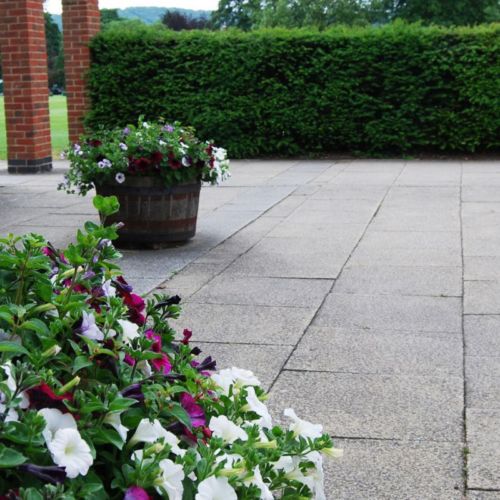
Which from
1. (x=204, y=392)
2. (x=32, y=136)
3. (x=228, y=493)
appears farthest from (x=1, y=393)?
(x=32, y=136)

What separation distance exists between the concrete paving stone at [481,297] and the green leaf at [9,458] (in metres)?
4.44

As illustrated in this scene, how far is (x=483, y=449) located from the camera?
11.2 feet

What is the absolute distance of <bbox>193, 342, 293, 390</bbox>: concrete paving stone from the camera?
14.5 ft

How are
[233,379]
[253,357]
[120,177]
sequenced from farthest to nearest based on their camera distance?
[120,177], [253,357], [233,379]

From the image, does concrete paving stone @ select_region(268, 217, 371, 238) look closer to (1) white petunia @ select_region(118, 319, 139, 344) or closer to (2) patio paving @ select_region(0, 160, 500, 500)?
(2) patio paving @ select_region(0, 160, 500, 500)

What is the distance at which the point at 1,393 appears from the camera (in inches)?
59.7

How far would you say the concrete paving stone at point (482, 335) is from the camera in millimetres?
4723

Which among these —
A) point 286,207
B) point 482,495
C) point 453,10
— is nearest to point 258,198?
point 286,207

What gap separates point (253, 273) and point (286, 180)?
601 centimetres

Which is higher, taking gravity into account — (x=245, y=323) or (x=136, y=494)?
(x=136, y=494)

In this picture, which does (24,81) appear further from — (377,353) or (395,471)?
(395,471)

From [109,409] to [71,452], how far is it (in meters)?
0.13

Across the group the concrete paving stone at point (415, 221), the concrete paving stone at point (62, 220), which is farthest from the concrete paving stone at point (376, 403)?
the concrete paving stone at point (62, 220)

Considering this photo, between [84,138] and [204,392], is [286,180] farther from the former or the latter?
[204,392]
